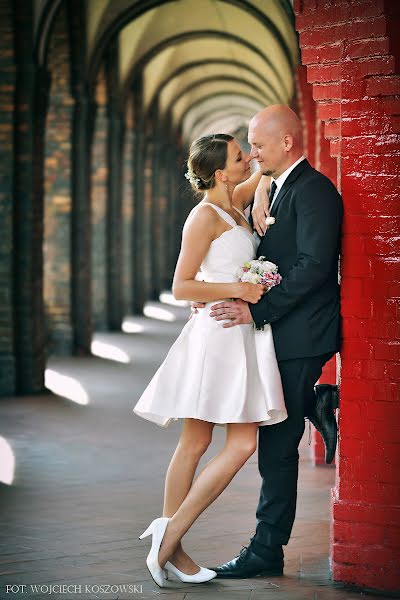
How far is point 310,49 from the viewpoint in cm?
498

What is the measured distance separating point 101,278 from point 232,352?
13.2 meters

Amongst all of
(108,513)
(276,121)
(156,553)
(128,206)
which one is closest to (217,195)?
(276,121)

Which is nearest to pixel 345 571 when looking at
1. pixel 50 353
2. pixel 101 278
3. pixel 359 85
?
pixel 359 85

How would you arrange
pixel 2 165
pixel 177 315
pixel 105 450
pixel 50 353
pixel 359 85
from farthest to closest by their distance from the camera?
1. pixel 177 315
2. pixel 50 353
3. pixel 2 165
4. pixel 105 450
5. pixel 359 85

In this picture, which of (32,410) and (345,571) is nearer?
(345,571)

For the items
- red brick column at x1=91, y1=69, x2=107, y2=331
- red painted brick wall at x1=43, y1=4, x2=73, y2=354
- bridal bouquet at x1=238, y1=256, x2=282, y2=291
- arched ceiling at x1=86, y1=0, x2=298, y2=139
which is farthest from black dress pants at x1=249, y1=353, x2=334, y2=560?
red brick column at x1=91, y1=69, x2=107, y2=331

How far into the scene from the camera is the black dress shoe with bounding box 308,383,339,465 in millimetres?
4727

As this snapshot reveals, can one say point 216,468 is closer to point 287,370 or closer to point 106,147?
point 287,370

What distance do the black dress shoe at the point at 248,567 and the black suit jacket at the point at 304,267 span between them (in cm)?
90

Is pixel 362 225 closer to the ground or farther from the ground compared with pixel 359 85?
closer to the ground

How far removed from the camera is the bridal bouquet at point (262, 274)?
4.63 meters

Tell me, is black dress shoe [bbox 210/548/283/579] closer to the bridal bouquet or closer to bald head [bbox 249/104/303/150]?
the bridal bouquet

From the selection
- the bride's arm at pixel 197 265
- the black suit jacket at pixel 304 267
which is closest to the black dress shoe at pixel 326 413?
the black suit jacket at pixel 304 267

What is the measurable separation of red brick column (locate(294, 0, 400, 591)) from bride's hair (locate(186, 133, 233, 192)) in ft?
1.73
